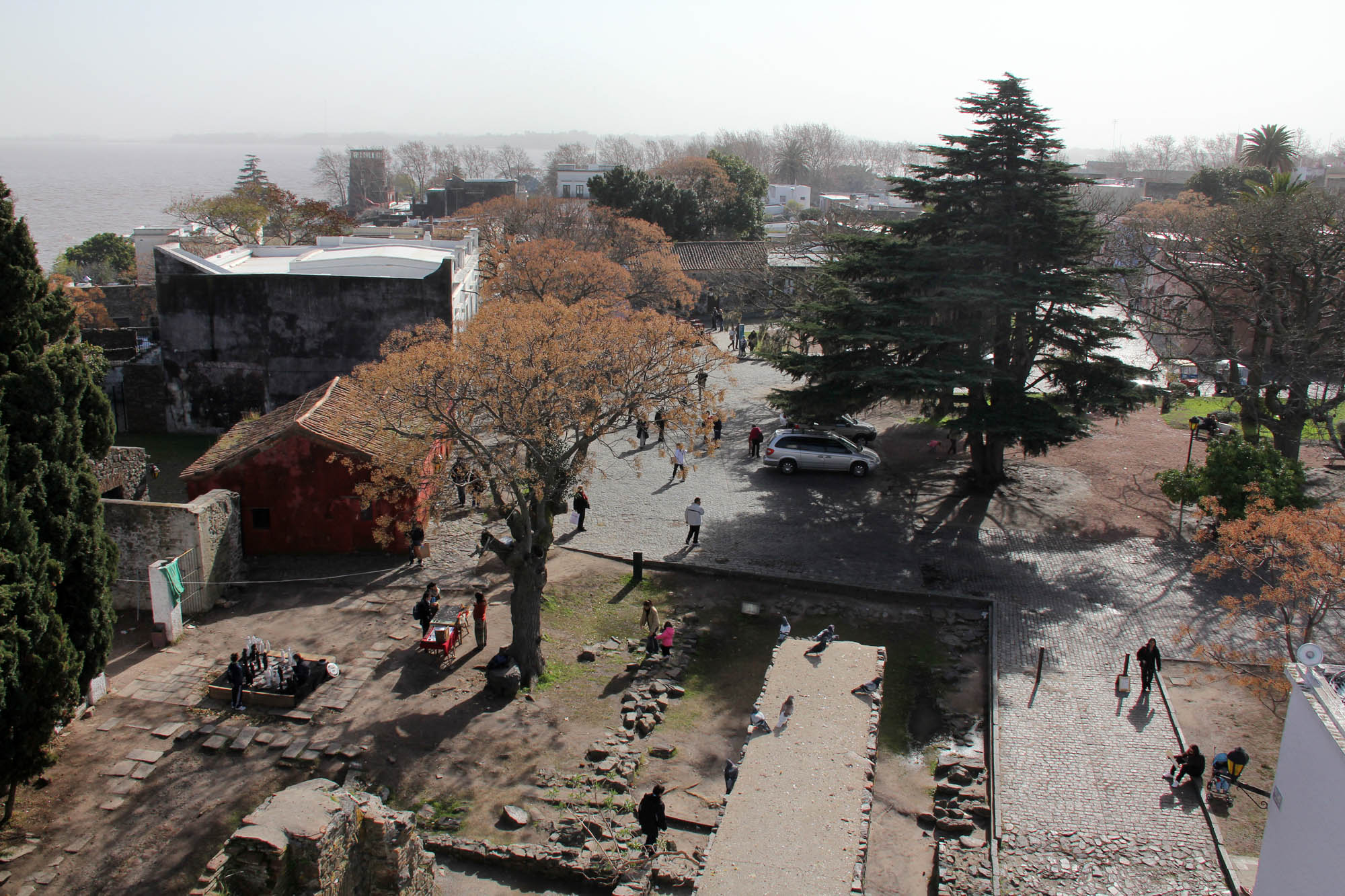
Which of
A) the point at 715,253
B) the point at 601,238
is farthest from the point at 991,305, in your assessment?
the point at 715,253

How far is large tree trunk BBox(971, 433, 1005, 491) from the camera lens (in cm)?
2662

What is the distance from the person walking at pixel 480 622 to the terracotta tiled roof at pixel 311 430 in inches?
158

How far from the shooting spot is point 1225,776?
14102 millimetres

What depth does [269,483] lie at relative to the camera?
21.6m

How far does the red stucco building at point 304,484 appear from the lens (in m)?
21.4

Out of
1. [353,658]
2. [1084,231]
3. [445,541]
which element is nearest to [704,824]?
[353,658]

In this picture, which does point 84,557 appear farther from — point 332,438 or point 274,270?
point 274,270

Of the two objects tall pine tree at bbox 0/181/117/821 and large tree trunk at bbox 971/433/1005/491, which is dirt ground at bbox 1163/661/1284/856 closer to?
large tree trunk at bbox 971/433/1005/491

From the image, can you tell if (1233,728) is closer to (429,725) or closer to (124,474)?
(429,725)

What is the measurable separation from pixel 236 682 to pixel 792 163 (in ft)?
421

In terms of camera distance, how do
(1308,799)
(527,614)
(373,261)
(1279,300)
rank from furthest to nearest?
(373,261), (1279,300), (527,614), (1308,799)

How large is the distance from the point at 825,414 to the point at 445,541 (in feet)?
35.4

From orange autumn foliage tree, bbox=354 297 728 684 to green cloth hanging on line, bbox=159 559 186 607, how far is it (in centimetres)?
429

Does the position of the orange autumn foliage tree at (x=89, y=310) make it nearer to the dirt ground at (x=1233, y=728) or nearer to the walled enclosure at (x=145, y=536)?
the walled enclosure at (x=145, y=536)
